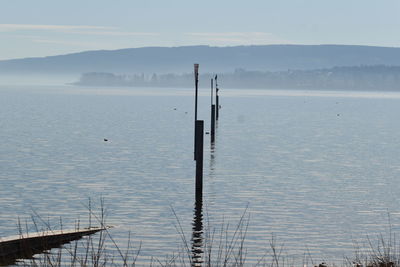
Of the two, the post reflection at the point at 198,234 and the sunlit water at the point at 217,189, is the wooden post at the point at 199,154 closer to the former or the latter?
the post reflection at the point at 198,234

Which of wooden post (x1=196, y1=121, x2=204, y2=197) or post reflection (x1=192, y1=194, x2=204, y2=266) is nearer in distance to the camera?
post reflection (x1=192, y1=194, x2=204, y2=266)

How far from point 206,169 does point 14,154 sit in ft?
51.6

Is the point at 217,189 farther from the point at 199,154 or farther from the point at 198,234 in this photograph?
the point at 198,234

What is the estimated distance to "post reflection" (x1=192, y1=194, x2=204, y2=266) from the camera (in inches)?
927

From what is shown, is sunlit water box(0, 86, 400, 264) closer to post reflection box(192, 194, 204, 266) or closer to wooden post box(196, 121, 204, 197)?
post reflection box(192, 194, 204, 266)

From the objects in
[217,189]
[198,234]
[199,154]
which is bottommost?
[198,234]

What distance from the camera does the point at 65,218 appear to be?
30.1m

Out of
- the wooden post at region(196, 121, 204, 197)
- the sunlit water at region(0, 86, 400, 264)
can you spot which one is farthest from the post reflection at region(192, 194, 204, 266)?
Result: the wooden post at region(196, 121, 204, 197)

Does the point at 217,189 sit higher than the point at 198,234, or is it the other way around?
the point at 217,189

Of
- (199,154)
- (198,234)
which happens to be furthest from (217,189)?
(198,234)

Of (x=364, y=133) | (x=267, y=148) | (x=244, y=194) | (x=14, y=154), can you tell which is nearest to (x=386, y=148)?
(x=267, y=148)

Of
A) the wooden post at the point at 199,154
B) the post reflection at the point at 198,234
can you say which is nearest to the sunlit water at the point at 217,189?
the post reflection at the point at 198,234

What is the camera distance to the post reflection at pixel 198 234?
77.2 ft

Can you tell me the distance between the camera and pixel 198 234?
1080 inches
